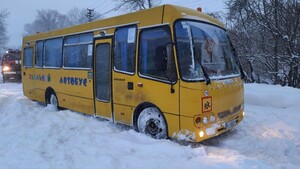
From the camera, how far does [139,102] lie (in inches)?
273

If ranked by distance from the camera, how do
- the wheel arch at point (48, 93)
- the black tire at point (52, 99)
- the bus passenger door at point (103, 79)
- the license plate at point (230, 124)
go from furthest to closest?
the wheel arch at point (48, 93), the black tire at point (52, 99), the bus passenger door at point (103, 79), the license plate at point (230, 124)

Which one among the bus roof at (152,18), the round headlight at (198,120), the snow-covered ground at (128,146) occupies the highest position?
the bus roof at (152,18)

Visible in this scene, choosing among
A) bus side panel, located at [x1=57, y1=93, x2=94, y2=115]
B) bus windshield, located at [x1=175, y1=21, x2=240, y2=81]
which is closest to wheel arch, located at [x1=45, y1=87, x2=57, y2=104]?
bus side panel, located at [x1=57, y1=93, x2=94, y2=115]

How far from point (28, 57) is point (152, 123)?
7868 mm

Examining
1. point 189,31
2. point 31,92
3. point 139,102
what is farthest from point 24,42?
point 189,31

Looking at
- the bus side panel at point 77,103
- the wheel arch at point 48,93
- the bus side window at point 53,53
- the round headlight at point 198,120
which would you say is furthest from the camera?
the wheel arch at point 48,93

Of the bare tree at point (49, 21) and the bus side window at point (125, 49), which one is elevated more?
the bare tree at point (49, 21)

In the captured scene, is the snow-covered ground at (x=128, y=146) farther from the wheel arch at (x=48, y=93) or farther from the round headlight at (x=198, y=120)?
the wheel arch at (x=48, y=93)

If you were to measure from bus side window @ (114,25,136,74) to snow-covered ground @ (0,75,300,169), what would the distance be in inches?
55.5

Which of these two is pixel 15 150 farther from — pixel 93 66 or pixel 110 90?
pixel 93 66

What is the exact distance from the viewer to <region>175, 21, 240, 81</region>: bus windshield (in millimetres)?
5957

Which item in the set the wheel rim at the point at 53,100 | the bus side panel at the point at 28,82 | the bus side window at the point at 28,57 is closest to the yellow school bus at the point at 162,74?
the wheel rim at the point at 53,100

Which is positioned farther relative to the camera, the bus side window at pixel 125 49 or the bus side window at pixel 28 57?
the bus side window at pixel 28 57

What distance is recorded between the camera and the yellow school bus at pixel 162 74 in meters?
5.98
